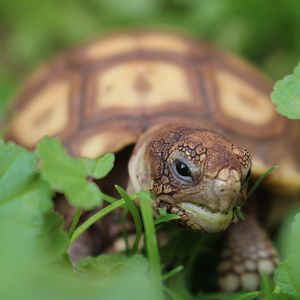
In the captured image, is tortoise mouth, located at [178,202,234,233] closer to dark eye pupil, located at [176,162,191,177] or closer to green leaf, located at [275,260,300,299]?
dark eye pupil, located at [176,162,191,177]

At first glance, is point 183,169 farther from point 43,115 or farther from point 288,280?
point 43,115

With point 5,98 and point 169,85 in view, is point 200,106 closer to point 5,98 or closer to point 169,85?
point 169,85

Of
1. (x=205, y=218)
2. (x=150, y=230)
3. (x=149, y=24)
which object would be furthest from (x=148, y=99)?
(x=149, y=24)

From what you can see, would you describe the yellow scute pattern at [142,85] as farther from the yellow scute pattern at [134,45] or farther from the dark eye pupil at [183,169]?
the dark eye pupil at [183,169]

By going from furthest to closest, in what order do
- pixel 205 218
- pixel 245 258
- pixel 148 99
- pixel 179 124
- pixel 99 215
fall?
pixel 148 99 → pixel 245 258 → pixel 179 124 → pixel 205 218 → pixel 99 215

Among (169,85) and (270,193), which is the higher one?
(169,85)

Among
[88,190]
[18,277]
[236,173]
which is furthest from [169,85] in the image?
[18,277]

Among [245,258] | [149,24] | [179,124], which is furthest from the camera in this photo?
[149,24]
